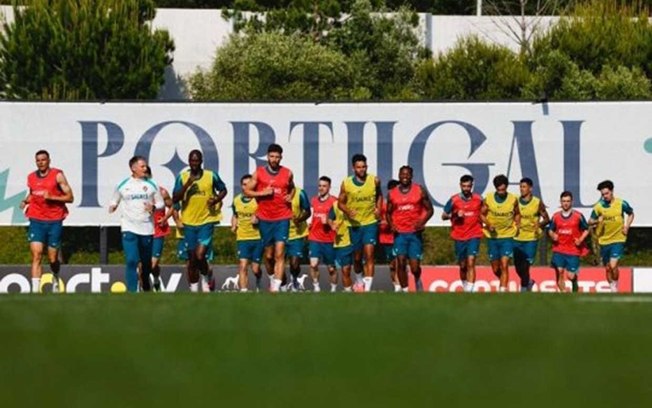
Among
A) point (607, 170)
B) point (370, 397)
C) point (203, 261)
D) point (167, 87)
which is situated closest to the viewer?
point (370, 397)

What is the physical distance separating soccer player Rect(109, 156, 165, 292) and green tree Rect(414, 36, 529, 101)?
23044 millimetres

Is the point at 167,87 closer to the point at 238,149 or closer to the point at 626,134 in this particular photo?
the point at 238,149

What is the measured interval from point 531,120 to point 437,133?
65.8 inches

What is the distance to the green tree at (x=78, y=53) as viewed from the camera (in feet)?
127

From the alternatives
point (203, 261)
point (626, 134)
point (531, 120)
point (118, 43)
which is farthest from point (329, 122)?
point (118, 43)

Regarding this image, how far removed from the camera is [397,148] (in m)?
26.5

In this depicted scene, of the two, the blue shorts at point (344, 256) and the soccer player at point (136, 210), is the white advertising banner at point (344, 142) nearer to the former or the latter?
the blue shorts at point (344, 256)

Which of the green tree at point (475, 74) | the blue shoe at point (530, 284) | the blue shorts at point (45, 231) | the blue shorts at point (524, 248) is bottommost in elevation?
the blue shoe at point (530, 284)

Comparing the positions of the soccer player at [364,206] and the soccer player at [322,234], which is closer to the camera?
the soccer player at [364,206]

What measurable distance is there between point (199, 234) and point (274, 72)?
2079 centimetres

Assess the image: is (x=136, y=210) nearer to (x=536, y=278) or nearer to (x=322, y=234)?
(x=322, y=234)

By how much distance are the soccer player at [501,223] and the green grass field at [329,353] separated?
18.5 metres

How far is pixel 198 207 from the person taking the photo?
63.4 feet

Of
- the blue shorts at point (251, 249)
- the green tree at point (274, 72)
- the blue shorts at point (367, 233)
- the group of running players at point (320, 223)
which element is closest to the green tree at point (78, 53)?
the green tree at point (274, 72)
